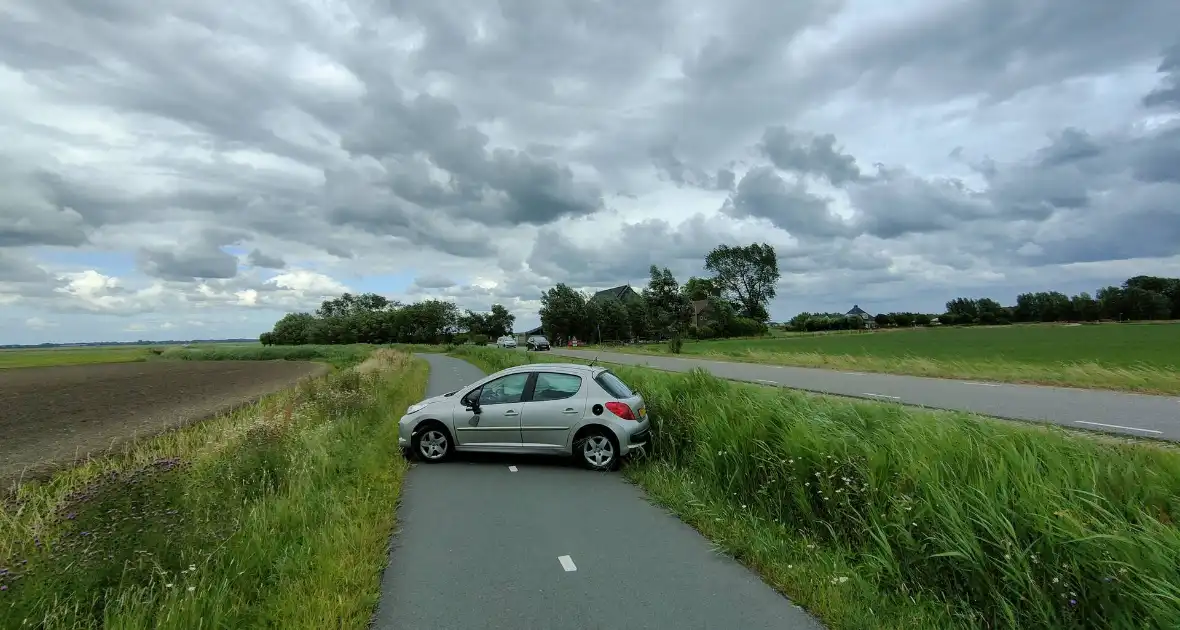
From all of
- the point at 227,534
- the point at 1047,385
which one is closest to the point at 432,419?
the point at 227,534

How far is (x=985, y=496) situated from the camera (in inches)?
152

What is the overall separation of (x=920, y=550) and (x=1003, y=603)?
2.24 feet

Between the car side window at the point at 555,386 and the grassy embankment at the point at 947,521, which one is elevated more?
the car side window at the point at 555,386

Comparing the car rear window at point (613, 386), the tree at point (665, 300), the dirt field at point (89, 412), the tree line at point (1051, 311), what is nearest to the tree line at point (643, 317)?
the tree at point (665, 300)

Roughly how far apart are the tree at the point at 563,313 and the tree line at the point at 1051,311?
4378 centimetres

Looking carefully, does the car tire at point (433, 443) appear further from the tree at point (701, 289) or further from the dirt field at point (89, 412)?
the tree at point (701, 289)

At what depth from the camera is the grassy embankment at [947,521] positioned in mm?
3223

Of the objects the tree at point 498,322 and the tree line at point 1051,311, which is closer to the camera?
the tree line at point 1051,311

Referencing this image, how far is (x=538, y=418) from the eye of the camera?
8758mm

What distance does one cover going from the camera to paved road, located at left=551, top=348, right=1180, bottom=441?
1062 centimetres

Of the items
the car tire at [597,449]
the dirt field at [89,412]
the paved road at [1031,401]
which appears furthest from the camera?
the dirt field at [89,412]

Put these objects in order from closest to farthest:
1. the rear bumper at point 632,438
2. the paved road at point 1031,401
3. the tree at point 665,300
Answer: the rear bumper at point 632,438
the paved road at point 1031,401
the tree at point 665,300

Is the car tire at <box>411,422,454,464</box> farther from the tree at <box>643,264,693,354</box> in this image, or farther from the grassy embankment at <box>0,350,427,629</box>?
the tree at <box>643,264,693,354</box>

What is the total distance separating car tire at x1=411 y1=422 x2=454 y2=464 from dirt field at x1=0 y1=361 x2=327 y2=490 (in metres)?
8.46
